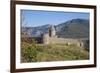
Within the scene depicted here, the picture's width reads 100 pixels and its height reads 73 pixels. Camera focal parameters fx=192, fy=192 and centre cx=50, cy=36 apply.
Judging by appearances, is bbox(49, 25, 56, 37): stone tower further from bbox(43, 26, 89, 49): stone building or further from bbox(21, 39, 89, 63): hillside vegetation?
bbox(21, 39, 89, 63): hillside vegetation

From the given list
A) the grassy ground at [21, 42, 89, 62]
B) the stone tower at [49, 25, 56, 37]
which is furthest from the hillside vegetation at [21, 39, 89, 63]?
the stone tower at [49, 25, 56, 37]

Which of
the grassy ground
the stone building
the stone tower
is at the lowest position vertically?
the grassy ground

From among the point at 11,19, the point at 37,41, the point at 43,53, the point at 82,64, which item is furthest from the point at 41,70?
the point at 11,19

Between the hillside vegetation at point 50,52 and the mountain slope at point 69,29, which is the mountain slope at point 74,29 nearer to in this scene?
the mountain slope at point 69,29

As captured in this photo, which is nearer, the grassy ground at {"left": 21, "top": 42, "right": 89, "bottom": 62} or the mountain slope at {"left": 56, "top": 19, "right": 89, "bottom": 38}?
the grassy ground at {"left": 21, "top": 42, "right": 89, "bottom": 62}

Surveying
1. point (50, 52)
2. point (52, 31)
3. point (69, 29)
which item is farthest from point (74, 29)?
point (50, 52)

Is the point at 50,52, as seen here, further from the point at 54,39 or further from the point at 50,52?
the point at 54,39

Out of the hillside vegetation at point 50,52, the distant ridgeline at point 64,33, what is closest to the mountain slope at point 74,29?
the distant ridgeline at point 64,33
